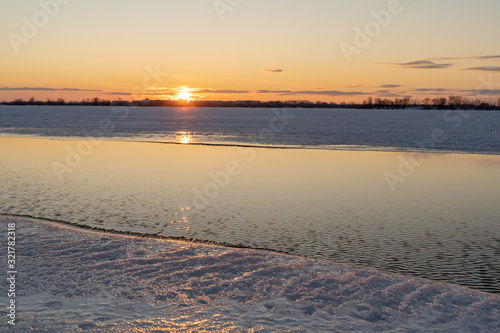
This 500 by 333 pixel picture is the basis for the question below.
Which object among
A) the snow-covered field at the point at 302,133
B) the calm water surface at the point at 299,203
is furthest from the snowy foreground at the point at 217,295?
the snow-covered field at the point at 302,133

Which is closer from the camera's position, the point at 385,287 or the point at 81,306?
the point at 81,306

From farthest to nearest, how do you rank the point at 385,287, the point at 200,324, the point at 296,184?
1. the point at 296,184
2. the point at 385,287
3. the point at 200,324

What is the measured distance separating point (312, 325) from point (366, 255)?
527cm

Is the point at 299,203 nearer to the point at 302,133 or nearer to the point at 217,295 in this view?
the point at 217,295

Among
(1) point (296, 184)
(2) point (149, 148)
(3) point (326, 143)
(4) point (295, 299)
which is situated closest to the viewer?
(4) point (295, 299)

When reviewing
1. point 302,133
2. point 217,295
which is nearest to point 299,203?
point 217,295

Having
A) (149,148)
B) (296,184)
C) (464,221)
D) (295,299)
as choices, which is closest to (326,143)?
(149,148)

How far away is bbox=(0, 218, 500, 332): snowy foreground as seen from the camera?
27.5 ft

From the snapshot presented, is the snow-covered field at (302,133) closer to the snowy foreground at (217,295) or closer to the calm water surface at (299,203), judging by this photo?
the calm water surface at (299,203)

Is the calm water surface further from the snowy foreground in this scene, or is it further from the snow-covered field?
the snow-covered field

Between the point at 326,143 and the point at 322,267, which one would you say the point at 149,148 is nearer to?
the point at 326,143

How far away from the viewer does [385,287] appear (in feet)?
34.0

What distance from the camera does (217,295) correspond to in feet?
32.1

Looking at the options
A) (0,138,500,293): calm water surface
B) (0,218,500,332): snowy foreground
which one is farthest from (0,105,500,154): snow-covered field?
(0,218,500,332): snowy foreground
